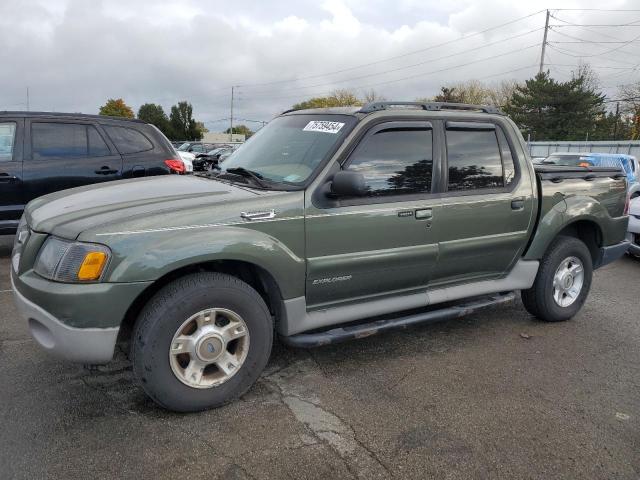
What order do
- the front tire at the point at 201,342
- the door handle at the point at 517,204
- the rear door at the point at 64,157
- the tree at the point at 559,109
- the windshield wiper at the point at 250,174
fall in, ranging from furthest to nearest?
1. the tree at the point at 559,109
2. the rear door at the point at 64,157
3. the door handle at the point at 517,204
4. the windshield wiper at the point at 250,174
5. the front tire at the point at 201,342

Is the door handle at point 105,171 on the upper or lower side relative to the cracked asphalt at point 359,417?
upper

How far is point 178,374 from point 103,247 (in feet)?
2.69

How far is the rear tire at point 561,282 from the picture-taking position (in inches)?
185

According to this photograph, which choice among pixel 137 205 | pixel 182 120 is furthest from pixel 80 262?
pixel 182 120

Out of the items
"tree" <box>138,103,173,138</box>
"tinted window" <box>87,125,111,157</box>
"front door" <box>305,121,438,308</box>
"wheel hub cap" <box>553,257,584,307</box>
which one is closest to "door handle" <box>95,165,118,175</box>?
"tinted window" <box>87,125,111,157</box>

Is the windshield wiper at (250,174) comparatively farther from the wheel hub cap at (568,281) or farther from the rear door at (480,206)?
the wheel hub cap at (568,281)

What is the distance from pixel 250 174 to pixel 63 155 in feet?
13.5

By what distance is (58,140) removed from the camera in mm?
6754

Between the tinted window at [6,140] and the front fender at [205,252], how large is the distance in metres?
4.72

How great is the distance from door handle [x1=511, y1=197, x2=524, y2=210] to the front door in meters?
0.84

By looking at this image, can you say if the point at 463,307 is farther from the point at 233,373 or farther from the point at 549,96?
the point at 549,96

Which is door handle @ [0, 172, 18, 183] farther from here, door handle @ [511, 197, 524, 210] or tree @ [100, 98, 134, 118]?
tree @ [100, 98, 134, 118]

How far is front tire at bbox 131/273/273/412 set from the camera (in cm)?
288

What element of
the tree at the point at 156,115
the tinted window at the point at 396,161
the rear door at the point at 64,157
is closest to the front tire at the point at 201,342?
the tinted window at the point at 396,161
